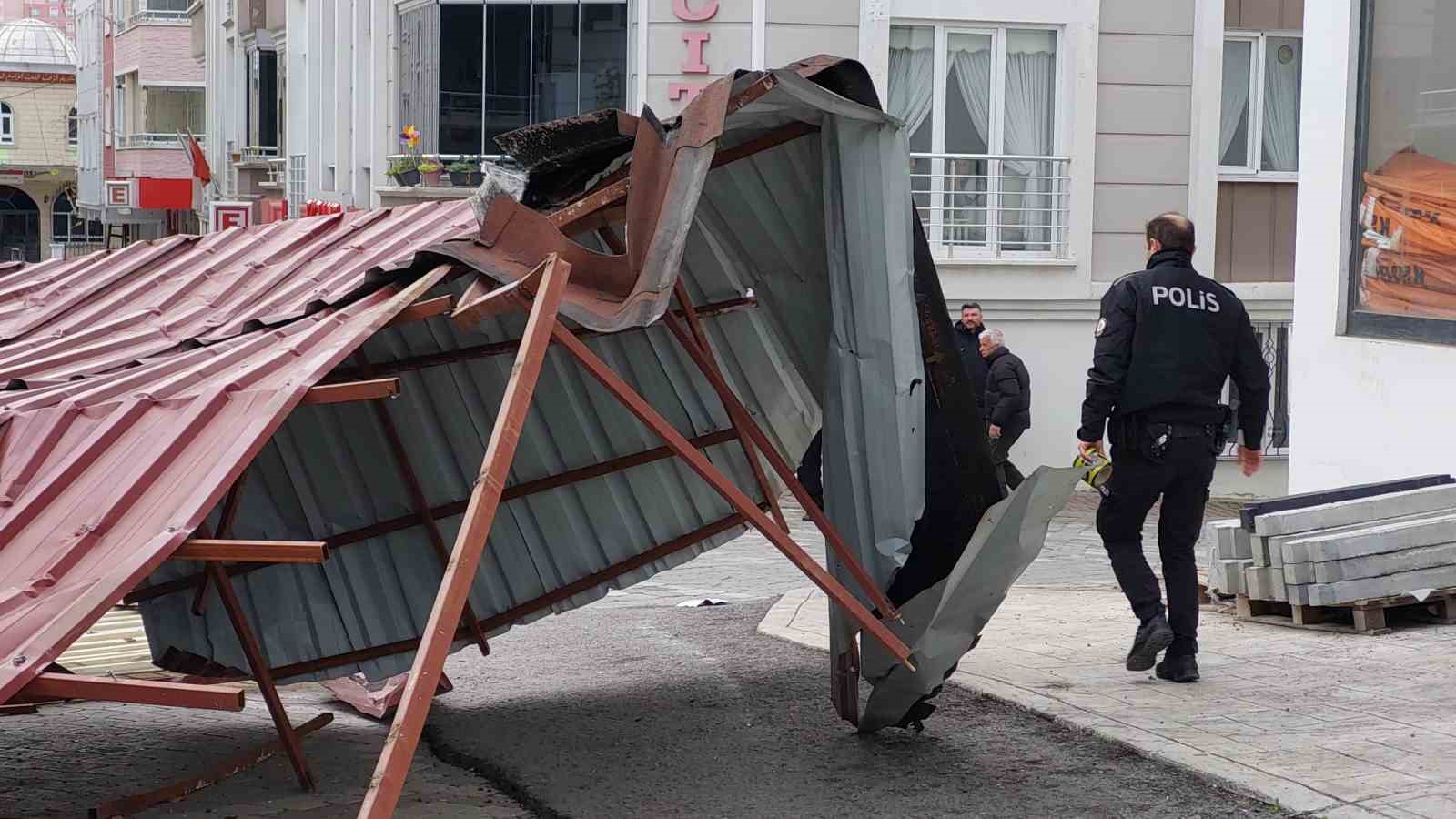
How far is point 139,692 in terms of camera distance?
4508mm

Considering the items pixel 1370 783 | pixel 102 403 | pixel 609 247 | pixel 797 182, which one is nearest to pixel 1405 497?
pixel 1370 783

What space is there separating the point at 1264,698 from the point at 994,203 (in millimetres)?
12026

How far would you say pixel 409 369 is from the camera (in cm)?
750

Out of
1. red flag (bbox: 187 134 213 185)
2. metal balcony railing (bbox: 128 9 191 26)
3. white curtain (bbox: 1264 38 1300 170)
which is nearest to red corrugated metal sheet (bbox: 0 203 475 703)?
white curtain (bbox: 1264 38 1300 170)

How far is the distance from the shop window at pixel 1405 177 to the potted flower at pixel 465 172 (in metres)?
11.1

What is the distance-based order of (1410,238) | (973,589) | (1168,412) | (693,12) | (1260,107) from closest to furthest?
(973,589) → (1168,412) → (1410,238) → (693,12) → (1260,107)

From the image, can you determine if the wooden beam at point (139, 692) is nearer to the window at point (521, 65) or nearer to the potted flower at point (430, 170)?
the window at point (521, 65)

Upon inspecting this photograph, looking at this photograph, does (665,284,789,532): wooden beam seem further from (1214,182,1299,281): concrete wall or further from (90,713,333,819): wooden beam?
(1214,182,1299,281): concrete wall

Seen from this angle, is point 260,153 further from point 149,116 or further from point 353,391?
point 353,391

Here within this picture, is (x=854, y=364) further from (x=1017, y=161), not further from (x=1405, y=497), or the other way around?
(x=1017, y=161)

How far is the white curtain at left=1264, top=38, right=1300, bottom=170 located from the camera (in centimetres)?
1906

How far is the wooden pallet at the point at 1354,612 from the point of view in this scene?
8.38 metres

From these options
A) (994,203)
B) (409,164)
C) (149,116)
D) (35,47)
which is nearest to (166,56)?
(149,116)

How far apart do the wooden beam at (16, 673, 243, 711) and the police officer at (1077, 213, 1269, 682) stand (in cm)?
397
